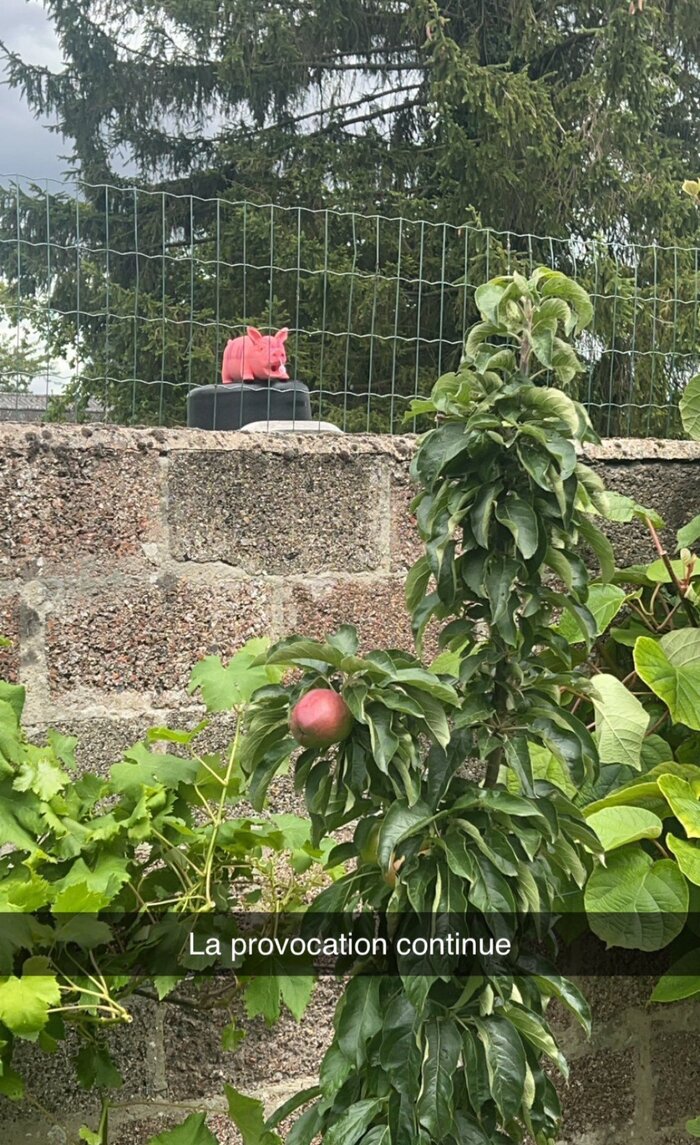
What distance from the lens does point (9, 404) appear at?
1.75m

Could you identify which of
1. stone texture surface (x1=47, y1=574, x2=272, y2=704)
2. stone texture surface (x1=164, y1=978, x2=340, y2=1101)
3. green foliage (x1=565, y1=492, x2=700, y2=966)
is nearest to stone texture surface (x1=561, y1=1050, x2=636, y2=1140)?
green foliage (x1=565, y1=492, x2=700, y2=966)

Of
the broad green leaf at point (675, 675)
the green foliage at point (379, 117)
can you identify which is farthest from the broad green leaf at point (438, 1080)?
the green foliage at point (379, 117)

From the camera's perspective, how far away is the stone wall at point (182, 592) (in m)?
1.55

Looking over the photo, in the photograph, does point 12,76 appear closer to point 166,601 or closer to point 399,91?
point 399,91

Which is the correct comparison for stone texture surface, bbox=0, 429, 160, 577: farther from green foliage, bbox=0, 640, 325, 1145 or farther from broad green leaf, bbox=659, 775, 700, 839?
broad green leaf, bbox=659, 775, 700, 839

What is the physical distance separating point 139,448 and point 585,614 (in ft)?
2.36

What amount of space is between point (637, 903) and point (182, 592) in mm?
736

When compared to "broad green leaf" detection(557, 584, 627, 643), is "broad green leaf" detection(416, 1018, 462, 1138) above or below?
below

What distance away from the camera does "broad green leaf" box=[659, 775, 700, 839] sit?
57.4 inches

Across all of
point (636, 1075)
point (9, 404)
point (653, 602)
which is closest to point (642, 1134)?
point (636, 1075)

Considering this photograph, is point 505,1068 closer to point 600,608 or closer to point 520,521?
point 520,521

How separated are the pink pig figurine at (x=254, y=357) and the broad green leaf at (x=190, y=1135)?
45.0 inches

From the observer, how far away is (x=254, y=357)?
2094mm

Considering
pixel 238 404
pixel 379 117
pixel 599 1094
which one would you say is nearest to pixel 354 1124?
pixel 599 1094
